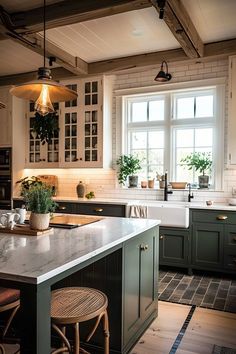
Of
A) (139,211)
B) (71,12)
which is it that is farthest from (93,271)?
(71,12)

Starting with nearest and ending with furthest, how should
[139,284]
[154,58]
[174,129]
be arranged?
[139,284] < [154,58] < [174,129]

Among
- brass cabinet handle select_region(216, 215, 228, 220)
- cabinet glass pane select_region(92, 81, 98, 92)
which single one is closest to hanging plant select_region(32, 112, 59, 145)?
cabinet glass pane select_region(92, 81, 98, 92)

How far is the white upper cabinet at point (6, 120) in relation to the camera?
5262mm

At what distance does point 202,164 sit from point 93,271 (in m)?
2.72

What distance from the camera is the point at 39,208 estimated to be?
2152 millimetres

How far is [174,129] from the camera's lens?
4.83 meters

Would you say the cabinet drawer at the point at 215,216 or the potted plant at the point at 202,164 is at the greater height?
the potted plant at the point at 202,164

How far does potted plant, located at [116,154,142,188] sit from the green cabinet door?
136 cm

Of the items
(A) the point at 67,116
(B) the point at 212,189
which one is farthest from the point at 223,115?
(A) the point at 67,116

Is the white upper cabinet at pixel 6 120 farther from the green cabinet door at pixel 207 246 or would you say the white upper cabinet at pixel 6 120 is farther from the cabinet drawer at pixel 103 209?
the green cabinet door at pixel 207 246

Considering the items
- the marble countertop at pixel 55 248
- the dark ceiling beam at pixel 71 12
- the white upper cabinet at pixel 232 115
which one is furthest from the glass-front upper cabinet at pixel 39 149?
the marble countertop at pixel 55 248

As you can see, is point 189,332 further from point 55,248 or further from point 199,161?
point 199,161

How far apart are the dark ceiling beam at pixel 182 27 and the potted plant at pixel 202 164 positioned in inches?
53.5

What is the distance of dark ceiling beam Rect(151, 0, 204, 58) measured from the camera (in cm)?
292
